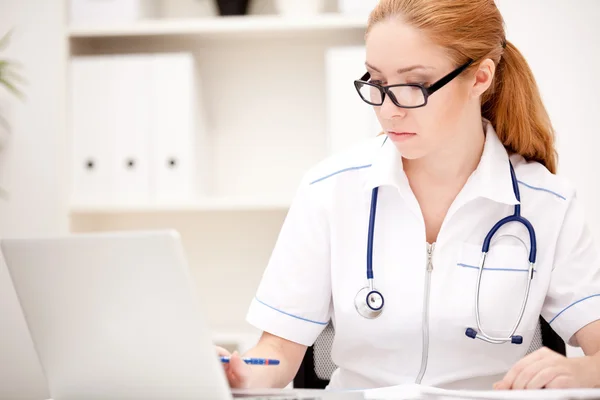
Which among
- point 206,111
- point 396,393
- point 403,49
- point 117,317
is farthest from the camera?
point 206,111

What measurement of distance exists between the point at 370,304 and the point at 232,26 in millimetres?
1224

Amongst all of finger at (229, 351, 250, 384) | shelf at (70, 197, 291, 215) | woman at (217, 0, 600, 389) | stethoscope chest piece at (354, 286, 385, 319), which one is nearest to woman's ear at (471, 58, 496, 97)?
woman at (217, 0, 600, 389)

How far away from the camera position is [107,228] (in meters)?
2.40

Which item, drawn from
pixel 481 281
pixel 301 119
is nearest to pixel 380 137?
pixel 481 281

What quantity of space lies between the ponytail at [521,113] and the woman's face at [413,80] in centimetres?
16

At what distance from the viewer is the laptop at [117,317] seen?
69 centimetres

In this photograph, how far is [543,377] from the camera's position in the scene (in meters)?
0.90

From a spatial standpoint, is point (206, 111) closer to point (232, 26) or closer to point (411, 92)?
point (232, 26)

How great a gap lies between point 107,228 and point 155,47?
641mm

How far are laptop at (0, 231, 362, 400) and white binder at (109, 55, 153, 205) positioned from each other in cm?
138

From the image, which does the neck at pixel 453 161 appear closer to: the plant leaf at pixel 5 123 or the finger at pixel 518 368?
the finger at pixel 518 368

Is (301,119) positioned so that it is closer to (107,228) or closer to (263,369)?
(107,228)

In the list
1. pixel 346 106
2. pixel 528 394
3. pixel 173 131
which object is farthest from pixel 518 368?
pixel 173 131

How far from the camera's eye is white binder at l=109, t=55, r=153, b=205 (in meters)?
2.14
